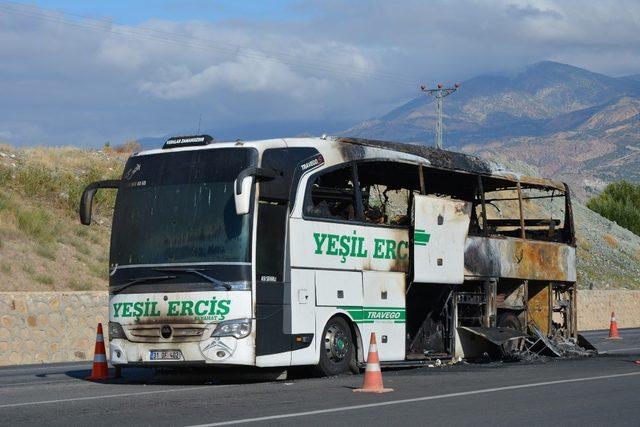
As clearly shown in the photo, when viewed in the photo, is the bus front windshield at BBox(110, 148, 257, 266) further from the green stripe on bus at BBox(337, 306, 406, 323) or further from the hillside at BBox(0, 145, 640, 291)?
the hillside at BBox(0, 145, 640, 291)

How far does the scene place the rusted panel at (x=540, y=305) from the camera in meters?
22.3

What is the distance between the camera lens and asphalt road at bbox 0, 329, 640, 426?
1170 centimetres

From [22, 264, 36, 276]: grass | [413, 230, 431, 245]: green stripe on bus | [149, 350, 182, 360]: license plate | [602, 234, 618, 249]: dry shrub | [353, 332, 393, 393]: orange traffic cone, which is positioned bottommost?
[353, 332, 393, 393]: orange traffic cone

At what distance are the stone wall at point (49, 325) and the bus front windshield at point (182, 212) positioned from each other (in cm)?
794

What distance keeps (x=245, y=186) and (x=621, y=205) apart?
289ft

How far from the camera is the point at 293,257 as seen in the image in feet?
53.4

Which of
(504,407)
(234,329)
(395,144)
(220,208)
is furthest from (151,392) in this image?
(395,144)

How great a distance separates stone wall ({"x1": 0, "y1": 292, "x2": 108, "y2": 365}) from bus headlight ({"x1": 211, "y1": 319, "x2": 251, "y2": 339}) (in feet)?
31.2

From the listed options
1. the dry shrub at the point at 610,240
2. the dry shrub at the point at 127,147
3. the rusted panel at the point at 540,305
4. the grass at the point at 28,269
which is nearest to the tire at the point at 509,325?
the rusted panel at the point at 540,305

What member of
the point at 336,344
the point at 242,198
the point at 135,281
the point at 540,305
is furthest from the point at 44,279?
the point at 242,198

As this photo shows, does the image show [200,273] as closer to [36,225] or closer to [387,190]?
[387,190]

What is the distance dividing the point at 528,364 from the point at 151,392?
754cm

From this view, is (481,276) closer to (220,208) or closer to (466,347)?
(466,347)

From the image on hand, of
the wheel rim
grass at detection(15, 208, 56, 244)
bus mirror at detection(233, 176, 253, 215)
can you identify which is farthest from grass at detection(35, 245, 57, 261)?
bus mirror at detection(233, 176, 253, 215)
